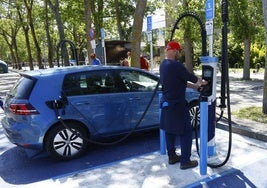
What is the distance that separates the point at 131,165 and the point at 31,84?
2132 mm

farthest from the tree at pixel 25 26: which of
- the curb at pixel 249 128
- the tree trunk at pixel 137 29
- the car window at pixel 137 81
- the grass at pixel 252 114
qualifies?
the curb at pixel 249 128

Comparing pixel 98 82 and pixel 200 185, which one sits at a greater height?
pixel 98 82

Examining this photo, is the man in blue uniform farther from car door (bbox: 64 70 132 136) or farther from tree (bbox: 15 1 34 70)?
tree (bbox: 15 1 34 70)

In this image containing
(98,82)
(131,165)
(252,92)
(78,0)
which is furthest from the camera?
(78,0)

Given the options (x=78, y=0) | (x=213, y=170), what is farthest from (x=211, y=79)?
(x=78, y=0)

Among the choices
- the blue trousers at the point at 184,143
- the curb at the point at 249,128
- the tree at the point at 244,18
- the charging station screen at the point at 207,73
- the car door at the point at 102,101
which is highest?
the tree at the point at 244,18

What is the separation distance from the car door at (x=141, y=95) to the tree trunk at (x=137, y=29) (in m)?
4.76

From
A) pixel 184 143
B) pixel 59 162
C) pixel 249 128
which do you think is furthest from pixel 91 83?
pixel 249 128

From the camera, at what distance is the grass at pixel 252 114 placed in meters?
7.38

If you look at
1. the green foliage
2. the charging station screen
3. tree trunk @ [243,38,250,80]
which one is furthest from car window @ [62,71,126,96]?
tree trunk @ [243,38,250,80]

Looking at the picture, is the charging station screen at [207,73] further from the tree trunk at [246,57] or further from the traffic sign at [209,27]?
the tree trunk at [246,57]

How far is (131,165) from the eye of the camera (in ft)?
17.7

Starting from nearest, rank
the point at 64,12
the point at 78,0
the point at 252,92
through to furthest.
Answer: the point at 252,92 < the point at 78,0 < the point at 64,12

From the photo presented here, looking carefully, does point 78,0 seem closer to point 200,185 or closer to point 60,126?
point 60,126
